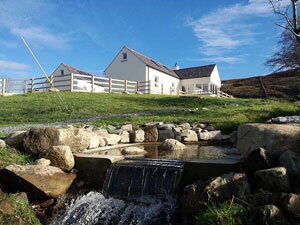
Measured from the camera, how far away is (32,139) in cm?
773

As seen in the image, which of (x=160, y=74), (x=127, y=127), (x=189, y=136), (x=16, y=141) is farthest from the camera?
(x=160, y=74)

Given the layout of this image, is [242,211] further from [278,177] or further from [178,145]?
[178,145]

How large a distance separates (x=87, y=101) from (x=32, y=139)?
42.0 ft

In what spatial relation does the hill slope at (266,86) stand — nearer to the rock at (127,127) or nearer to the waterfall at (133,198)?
the rock at (127,127)

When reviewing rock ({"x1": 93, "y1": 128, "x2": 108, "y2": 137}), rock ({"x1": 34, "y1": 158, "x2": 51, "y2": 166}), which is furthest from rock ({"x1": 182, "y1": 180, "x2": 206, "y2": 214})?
rock ({"x1": 93, "y1": 128, "x2": 108, "y2": 137})

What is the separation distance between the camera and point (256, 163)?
525 centimetres

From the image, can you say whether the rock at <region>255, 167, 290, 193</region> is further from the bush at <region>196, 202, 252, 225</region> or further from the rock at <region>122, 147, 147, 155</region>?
the rock at <region>122, 147, 147, 155</region>

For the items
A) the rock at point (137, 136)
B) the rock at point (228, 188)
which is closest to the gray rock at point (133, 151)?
the rock at point (137, 136)

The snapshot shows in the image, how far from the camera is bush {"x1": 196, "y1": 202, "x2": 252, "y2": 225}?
14.1 ft

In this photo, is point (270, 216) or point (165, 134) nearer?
point (270, 216)

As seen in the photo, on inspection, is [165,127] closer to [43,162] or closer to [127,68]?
[43,162]

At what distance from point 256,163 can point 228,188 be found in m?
0.69

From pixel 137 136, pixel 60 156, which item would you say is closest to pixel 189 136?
pixel 137 136

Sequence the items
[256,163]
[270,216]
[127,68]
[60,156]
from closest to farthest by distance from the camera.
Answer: [270,216]
[256,163]
[60,156]
[127,68]
